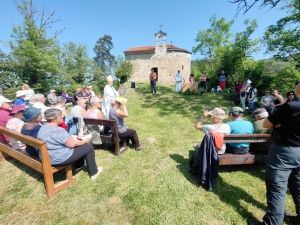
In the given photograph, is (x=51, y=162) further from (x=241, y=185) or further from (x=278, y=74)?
(x=278, y=74)

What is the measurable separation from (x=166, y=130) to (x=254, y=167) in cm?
315

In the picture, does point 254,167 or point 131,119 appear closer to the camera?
point 254,167

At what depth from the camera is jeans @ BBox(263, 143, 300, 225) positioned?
5.79 ft

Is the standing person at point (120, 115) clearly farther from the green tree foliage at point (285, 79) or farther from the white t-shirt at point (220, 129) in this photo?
the green tree foliage at point (285, 79)

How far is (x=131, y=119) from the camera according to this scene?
298 inches

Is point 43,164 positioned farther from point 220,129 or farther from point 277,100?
point 277,100

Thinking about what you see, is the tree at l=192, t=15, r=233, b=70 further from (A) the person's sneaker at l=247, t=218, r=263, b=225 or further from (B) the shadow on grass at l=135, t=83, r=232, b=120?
(A) the person's sneaker at l=247, t=218, r=263, b=225

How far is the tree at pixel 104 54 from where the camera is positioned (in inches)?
1564

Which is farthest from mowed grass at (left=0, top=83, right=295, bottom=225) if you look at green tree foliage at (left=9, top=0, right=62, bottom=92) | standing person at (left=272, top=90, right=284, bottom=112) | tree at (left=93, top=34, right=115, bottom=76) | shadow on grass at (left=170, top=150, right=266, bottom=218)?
tree at (left=93, top=34, right=115, bottom=76)

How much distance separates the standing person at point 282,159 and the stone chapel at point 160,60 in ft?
75.0

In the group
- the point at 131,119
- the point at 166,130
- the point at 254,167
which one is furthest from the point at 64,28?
the point at 254,167

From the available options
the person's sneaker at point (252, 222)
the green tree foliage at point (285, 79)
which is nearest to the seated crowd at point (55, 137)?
the person's sneaker at point (252, 222)

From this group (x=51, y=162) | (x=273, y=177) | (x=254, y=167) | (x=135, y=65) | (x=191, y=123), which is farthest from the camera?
(x=135, y=65)

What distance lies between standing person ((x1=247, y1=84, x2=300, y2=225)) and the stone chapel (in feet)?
75.0
